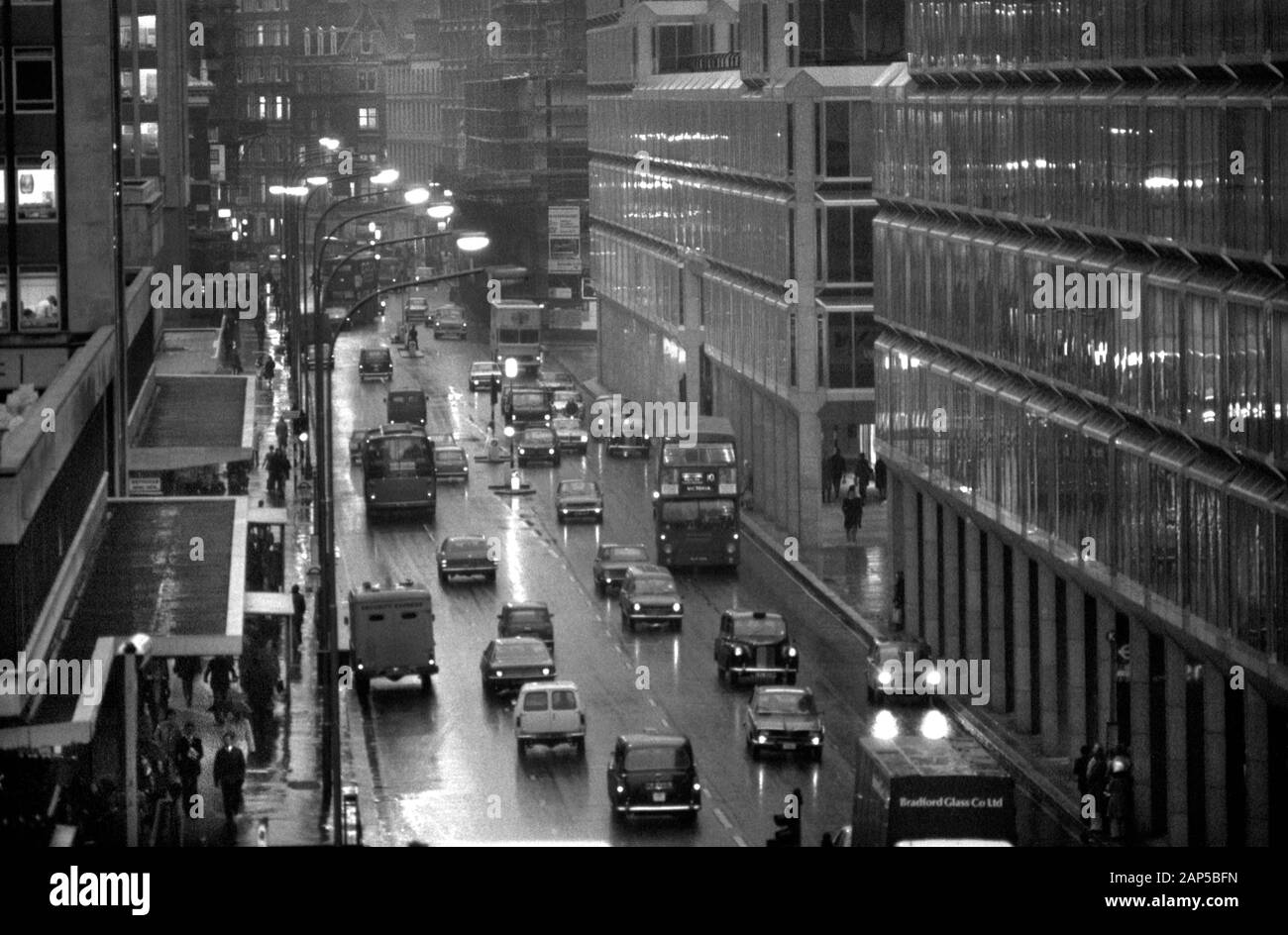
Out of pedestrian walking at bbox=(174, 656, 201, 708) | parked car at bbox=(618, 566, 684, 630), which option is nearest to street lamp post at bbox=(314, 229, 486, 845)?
pedestrian walking at bbox=(174, 656, 201, 708)

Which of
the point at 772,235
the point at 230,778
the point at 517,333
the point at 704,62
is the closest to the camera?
the point at 230,778

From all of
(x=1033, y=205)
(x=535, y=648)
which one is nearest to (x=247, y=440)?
(x=535, y=648)

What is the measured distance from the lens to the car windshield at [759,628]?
5428 cm

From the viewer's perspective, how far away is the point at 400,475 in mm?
81250

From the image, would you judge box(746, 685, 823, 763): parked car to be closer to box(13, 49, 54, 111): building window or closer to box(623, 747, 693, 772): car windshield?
box(623, 747, 693, 772): car windshield

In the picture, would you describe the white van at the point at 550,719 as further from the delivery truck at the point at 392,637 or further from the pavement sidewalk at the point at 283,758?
the delivery truck at the point at 392,637

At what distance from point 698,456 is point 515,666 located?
66.1ft

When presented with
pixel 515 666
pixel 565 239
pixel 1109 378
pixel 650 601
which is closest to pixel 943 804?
pixel 1109 378

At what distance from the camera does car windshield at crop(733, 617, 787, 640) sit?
178 ft

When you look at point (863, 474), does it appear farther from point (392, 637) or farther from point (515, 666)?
point (392, 637)

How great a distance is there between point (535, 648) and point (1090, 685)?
12154mm
